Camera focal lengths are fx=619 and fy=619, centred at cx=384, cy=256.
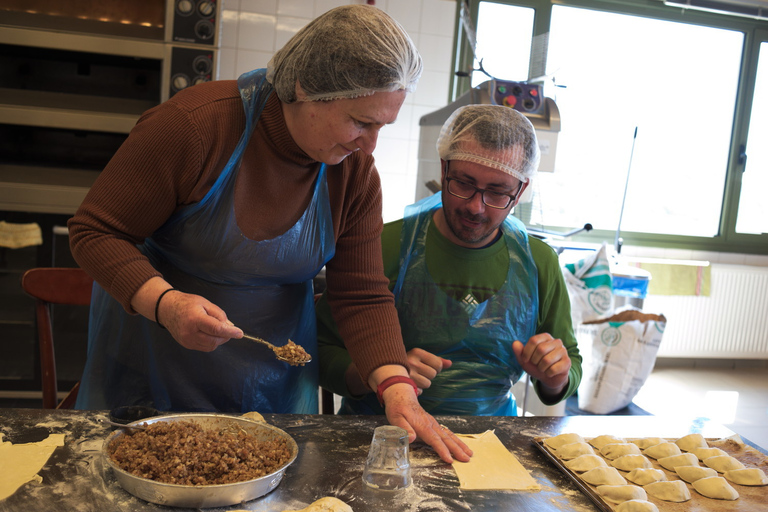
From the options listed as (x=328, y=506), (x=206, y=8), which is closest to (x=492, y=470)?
(x=328, y=506)

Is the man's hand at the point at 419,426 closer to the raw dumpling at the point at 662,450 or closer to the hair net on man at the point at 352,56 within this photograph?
the raw dumpling at the point at 662,450

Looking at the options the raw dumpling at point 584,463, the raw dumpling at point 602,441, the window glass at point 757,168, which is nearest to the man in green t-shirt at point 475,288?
the raw dumpling at point 602,441

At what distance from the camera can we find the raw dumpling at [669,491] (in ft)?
3.84

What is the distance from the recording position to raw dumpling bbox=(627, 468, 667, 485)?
121 centimetres

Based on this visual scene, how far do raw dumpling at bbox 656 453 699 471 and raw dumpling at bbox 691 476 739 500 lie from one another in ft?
0.26

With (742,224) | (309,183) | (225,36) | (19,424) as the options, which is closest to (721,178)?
(742,224)

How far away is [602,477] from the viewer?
1179mm

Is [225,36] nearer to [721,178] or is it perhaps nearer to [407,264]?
[407,264]

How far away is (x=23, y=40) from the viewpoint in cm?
272

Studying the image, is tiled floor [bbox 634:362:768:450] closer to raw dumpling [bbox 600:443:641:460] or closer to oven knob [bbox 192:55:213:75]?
raw dumpling [bbox 600:443:641:460]

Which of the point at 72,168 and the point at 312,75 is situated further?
the point at 72,168

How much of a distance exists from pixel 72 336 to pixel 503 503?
2.64m

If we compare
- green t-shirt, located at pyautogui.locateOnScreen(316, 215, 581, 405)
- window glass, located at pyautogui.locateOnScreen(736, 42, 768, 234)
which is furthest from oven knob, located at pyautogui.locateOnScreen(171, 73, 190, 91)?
window glass, located at pyautogui.locateOnScreen(736, 42, 768, 234)

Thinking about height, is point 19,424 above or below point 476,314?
below
